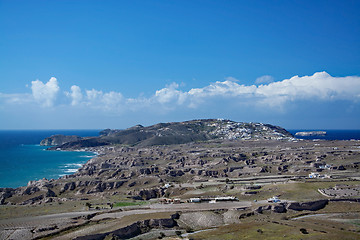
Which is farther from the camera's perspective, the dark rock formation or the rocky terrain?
the dark rock formation

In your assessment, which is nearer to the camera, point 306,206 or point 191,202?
point 306,206

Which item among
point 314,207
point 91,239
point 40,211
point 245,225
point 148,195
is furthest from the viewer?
point 148,195

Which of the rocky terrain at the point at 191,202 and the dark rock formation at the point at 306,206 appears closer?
the rocky terrain at the point at 191,202

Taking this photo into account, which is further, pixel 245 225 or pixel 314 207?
pixel 314 207

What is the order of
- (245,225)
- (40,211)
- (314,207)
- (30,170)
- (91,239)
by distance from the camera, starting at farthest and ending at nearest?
(30,170), (40,211), (314,207), (245,225), (91,239)

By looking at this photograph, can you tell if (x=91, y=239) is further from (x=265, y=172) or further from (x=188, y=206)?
(x=265, y=172)

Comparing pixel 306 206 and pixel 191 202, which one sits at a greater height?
pixel 306 206

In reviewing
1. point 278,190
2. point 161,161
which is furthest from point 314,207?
point 161,161

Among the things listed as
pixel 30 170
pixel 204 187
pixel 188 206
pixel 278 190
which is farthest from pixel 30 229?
pixel 30 170

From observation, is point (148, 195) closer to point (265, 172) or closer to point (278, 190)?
point (278, 190)
